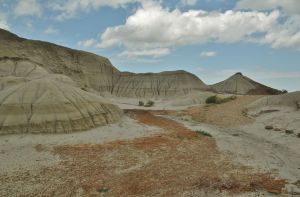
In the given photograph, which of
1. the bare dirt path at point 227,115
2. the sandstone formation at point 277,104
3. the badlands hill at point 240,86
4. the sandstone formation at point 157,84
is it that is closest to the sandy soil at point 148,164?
the bare dirt path at point 227,115

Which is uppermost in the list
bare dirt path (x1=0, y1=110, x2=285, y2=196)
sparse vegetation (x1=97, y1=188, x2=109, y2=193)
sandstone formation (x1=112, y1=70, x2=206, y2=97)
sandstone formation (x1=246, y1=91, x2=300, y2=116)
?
sandstone formation (x1=112, y1=70, x2=206, y2=97)

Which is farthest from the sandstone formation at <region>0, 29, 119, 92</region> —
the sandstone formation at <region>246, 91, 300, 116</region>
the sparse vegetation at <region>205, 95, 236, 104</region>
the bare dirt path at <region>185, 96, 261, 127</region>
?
the sandstone formation at <region>246, 91, 300, 116</region>

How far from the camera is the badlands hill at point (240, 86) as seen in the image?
101 meters

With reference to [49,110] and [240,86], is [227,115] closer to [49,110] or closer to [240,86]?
[49,110]

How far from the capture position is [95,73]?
→ 96.2m

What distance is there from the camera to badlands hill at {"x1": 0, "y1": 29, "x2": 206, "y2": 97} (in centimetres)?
7731

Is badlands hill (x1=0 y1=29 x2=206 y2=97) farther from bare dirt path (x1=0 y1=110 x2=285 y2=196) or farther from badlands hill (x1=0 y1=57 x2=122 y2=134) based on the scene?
bare dirt path (x1=0 y1=110 x2=285 y2=196)

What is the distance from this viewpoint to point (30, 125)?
2761cm

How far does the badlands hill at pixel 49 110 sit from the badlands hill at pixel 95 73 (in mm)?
41576

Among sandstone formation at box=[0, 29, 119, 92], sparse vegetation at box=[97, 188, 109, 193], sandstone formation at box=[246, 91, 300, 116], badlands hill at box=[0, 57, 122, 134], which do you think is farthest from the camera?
sandstone formation at box=[0, 29, 119, 92]

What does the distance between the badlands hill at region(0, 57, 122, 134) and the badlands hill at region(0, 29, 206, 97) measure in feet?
136

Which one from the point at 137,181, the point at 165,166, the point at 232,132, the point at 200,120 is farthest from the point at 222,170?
the point at 200,120

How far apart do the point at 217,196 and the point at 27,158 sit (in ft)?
38.4

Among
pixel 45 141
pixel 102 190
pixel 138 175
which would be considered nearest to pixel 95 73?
pixel 45 141
